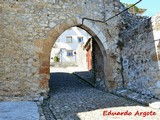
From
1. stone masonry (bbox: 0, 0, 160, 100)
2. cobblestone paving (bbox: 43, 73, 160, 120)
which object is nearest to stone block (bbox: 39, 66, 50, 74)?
stone masonry (bbox: 0, 0, 160, 100)

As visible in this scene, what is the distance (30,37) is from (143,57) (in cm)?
345

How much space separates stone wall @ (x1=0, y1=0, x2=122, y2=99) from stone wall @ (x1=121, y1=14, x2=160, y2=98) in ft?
5.41

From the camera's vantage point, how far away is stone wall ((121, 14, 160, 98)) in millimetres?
5688

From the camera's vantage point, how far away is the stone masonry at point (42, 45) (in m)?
6.29

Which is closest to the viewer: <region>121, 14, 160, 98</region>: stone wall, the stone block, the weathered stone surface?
the weathered stone surface

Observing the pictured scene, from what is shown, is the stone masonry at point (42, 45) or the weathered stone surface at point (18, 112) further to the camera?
the stone masonry at point (42, 45)

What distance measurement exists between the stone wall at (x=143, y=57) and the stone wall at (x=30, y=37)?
165 cm

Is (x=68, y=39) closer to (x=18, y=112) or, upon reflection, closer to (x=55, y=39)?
(x=55, y=39)

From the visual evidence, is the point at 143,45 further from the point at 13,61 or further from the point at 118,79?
the point at 13,61

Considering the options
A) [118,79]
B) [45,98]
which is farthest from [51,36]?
[118,79]

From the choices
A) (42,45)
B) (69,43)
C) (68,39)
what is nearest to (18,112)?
(42,45)

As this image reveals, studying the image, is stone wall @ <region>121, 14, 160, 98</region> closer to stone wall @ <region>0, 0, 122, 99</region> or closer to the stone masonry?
the stone masonry

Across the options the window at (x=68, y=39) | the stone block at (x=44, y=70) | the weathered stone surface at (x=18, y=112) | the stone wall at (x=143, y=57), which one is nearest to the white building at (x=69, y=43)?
the window at (x=68, y=39)

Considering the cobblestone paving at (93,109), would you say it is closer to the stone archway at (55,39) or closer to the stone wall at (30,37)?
the stone archway at (55,39)
